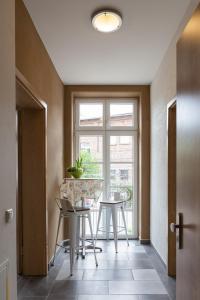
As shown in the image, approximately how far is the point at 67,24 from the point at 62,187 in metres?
2.34

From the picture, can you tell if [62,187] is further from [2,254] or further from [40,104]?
[2,254]

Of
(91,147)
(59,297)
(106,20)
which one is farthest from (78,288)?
(106,20)

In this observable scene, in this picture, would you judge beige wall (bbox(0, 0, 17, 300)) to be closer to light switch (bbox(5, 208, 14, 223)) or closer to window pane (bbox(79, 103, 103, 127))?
light switch (bbox(5, 208, 14, 223))

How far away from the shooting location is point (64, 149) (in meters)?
5.14

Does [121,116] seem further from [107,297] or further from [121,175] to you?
[107,297]

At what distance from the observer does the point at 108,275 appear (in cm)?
359

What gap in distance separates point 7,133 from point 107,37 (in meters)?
1.97

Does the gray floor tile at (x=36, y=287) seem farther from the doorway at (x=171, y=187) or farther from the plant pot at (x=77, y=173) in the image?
the plant pot at (x=77, y=173)

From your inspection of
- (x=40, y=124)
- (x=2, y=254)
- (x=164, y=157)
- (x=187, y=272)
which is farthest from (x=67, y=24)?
(x=187, y=272)

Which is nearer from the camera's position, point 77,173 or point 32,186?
point 32,186

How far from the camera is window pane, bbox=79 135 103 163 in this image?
5.40 metres

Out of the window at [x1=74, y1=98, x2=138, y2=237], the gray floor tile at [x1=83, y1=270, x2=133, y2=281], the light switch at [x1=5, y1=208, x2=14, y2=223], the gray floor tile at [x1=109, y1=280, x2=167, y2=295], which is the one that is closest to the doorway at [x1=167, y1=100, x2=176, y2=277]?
the gray floor tile at [x1=109, y1=280, x2=167, y2=295]

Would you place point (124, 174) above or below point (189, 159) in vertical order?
below

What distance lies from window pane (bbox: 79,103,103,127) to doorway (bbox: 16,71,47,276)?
1.97 m
